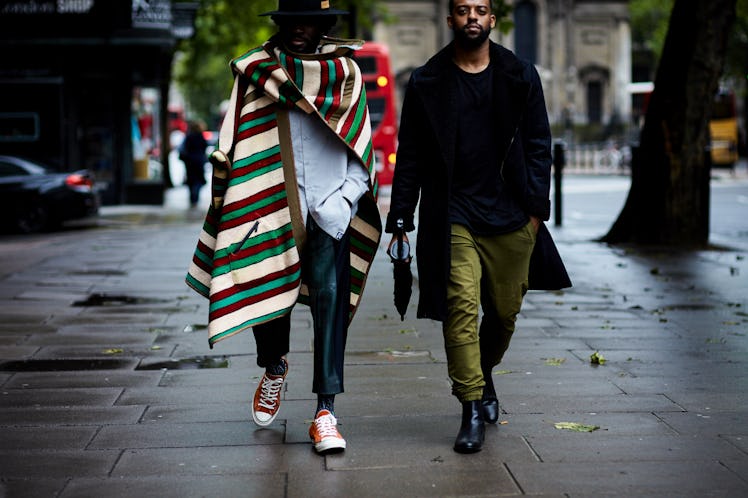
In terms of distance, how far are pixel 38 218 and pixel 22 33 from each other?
669 cm

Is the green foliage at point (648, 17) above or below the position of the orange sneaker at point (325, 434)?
above

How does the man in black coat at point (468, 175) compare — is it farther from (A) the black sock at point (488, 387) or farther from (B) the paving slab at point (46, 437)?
(B) the paving slab at point (46, 437)

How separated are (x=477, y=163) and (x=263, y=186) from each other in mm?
860

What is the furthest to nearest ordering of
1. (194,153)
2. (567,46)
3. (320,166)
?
(567,46) < (194,153) < (320,166)

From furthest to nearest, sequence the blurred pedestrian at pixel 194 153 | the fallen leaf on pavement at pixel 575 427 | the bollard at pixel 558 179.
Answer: the blurred pedestrian at pixel 194 153 < the bollard at pixel 558 179 < the fallen leaf on pavement at pixel 575 427

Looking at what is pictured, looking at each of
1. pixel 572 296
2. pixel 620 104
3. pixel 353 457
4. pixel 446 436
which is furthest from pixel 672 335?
pixel 620 104

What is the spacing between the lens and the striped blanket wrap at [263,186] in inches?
193

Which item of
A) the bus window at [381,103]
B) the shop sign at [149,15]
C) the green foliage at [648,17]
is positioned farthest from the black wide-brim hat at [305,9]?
the green foliage at [648,17]

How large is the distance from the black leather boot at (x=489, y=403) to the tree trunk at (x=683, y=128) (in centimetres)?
889

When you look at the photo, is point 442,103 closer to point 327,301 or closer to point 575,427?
point 327,301

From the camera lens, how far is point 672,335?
7793 mm

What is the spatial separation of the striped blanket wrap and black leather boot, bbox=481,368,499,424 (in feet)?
3.09

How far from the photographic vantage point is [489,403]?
5297 mm

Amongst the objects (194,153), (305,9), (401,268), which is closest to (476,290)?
(401,268)
